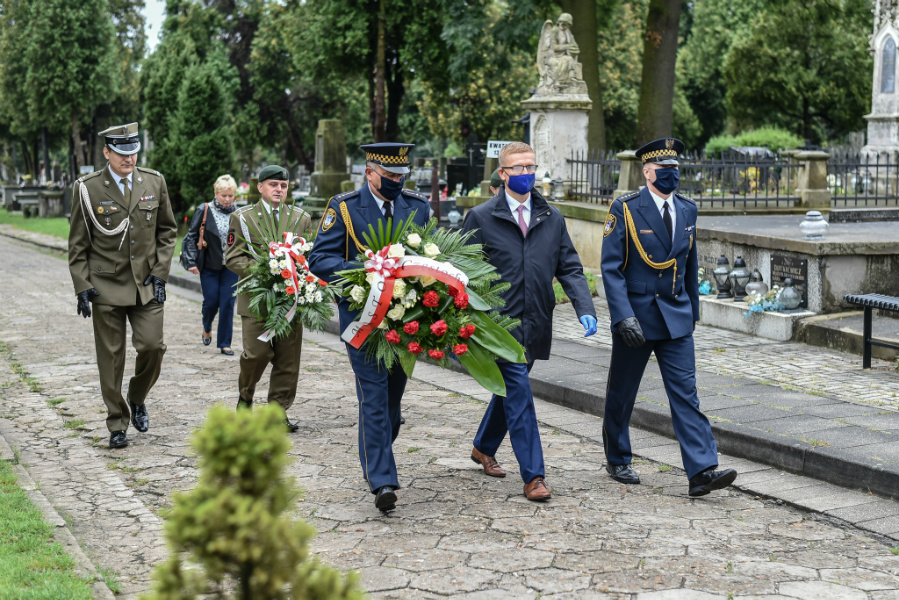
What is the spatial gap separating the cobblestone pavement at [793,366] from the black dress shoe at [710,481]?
2.57 meters

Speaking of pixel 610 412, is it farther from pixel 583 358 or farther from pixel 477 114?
pixel 477 114

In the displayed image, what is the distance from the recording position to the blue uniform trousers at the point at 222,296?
11.3 metres

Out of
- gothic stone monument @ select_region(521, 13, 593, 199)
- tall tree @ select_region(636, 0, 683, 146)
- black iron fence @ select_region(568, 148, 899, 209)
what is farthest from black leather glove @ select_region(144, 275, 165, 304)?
tall tree @ select_region(636, 0, 683, 146)

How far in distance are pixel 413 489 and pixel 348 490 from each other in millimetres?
378

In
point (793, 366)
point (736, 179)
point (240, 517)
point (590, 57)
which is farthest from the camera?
point (590, 57)

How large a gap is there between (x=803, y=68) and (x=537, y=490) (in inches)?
1625

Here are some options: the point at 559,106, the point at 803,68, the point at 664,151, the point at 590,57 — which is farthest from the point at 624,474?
the point at 803,68

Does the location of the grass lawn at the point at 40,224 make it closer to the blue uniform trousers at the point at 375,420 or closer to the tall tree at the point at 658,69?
the tall tree at the point at 658,69

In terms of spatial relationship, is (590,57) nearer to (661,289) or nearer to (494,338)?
(661,289)

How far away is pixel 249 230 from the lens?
8.05 metres

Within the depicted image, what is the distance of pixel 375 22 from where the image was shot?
32.6 meters

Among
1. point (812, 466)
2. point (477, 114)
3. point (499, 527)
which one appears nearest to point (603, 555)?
point (499, 527)

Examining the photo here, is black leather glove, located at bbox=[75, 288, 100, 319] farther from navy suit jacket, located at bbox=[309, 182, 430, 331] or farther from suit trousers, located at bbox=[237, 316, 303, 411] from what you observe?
navy suit jacket, located at bbox=[309, 182, 430, 331]

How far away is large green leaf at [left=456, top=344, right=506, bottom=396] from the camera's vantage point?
18.6 feet
